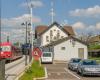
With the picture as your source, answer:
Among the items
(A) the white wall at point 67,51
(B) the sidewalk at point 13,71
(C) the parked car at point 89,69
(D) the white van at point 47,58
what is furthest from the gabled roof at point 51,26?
(C) the parked car at point 89,69

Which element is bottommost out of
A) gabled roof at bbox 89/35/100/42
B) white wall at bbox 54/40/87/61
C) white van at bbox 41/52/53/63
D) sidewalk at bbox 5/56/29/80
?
sidewalk at bbox 5/56/29/80

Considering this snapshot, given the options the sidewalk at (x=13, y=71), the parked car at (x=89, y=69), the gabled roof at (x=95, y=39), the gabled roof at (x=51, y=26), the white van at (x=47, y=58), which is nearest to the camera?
the sidewalk at (x=13, y=71)

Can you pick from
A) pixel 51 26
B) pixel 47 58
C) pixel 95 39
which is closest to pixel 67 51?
pixel 47 58

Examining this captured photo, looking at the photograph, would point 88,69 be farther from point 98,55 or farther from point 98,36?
point 98,36

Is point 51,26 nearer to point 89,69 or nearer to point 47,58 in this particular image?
point 47,58

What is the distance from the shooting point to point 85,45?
242 ft

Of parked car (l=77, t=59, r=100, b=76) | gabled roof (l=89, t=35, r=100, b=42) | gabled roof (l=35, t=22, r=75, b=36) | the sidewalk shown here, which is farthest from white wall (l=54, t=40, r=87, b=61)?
gabled roof (l=89, t=35, r=100, b=42)

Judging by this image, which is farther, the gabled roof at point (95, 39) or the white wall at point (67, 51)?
the gabled roof at point (95, 39)

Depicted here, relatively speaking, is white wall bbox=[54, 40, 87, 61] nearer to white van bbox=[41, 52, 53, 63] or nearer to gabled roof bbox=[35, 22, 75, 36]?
white van bbox=[41, 52, 53, 63]

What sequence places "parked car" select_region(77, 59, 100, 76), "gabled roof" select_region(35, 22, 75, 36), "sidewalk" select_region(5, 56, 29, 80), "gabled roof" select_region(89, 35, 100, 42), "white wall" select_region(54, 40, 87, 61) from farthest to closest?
"gabled roof" select_region(89, 35, 100, 42)
"gabled roof" select_region(35, 22, 75, 36)
"white wall" select_region(54, 40, 87, 61)
"parked car" select_region(77, 59, 100, 76)
"sidewalk" select_region(5, 56, 29, 80)

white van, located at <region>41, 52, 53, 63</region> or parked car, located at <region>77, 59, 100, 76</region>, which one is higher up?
white van, located at <region>41, 52, 53, 63</region>

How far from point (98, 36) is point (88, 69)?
125530 mm

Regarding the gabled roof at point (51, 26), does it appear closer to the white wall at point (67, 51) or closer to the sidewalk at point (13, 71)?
the white wall at point (67, 51)

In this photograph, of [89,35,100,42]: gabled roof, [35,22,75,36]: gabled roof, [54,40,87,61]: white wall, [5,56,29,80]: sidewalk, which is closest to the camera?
[5,56,29,80]: sidewalk
